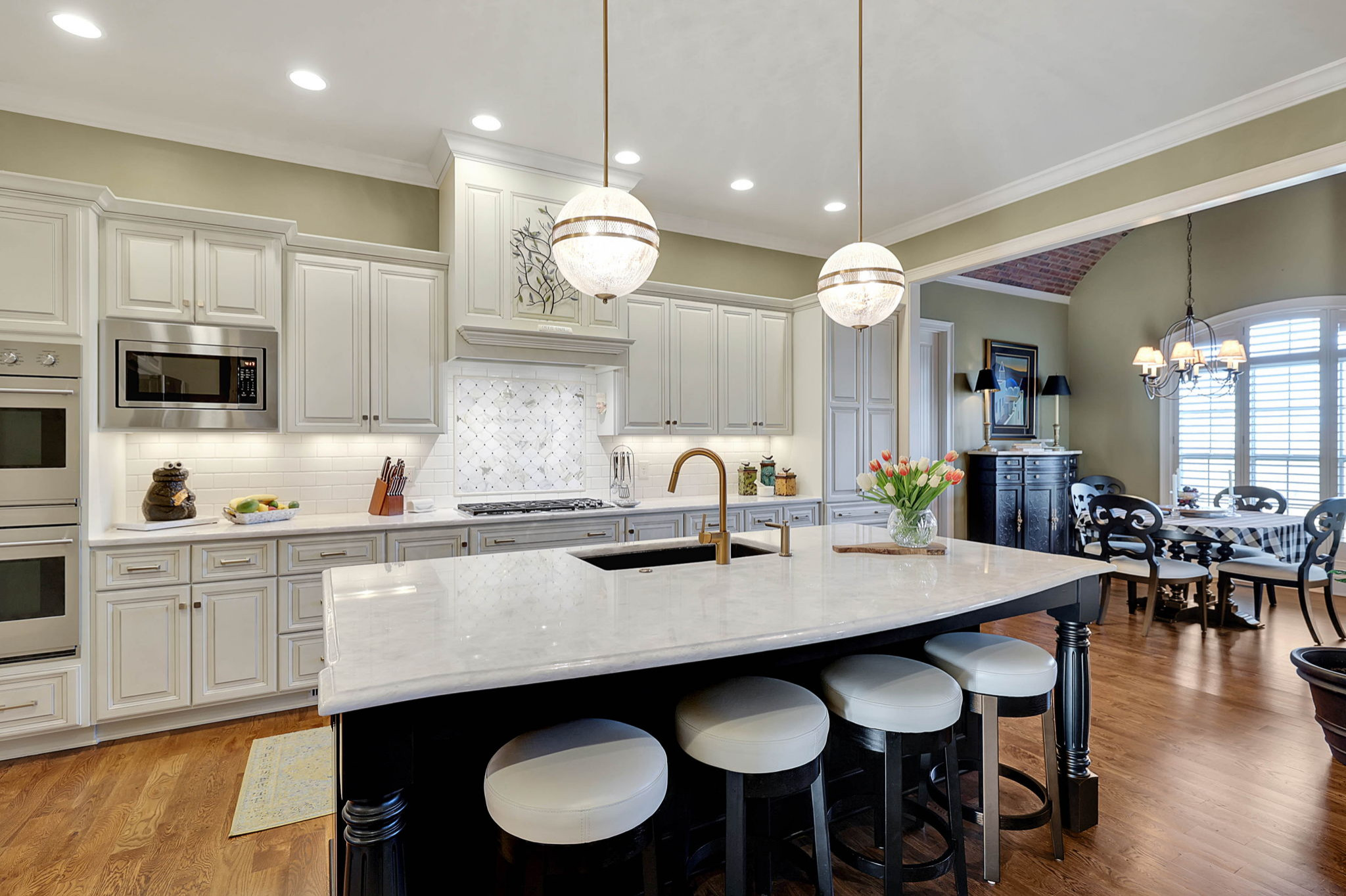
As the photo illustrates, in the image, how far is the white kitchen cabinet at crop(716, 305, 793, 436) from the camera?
4852 mm

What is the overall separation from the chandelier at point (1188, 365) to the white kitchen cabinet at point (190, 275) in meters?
6.60

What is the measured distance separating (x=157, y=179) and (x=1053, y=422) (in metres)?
8.13

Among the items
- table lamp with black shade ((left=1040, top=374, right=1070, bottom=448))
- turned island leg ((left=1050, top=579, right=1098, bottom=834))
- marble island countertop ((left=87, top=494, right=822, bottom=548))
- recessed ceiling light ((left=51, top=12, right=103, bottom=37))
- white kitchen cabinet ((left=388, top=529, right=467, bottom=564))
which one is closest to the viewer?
turned island leg ((left=1050, top=579, right=1098, bottom=834))

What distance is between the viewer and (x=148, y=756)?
2.82 metres

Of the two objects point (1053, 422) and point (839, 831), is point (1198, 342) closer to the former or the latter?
point (1053, 422)

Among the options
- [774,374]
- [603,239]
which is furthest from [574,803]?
[774,374]

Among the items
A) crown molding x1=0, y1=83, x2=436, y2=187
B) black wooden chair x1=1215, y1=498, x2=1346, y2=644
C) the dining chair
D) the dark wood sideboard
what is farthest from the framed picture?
crown molding x1=0, y1=83, x2=436, y2=187

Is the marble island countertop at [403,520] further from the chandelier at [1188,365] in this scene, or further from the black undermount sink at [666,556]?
the chandelier at [1188,365]

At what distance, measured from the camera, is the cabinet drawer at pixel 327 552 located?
3209 mm

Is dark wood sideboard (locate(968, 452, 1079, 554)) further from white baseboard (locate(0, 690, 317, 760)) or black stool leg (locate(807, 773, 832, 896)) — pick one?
white baseboard (locate(0, 690, 317, 760))

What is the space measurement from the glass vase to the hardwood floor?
987mm

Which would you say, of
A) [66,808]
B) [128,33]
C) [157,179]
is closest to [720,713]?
[66,808]

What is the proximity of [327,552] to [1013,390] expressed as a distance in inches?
258

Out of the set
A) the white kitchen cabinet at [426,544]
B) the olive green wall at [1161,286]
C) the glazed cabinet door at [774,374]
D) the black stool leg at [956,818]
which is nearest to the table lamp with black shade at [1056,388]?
the olive green wall at [1161,286]
